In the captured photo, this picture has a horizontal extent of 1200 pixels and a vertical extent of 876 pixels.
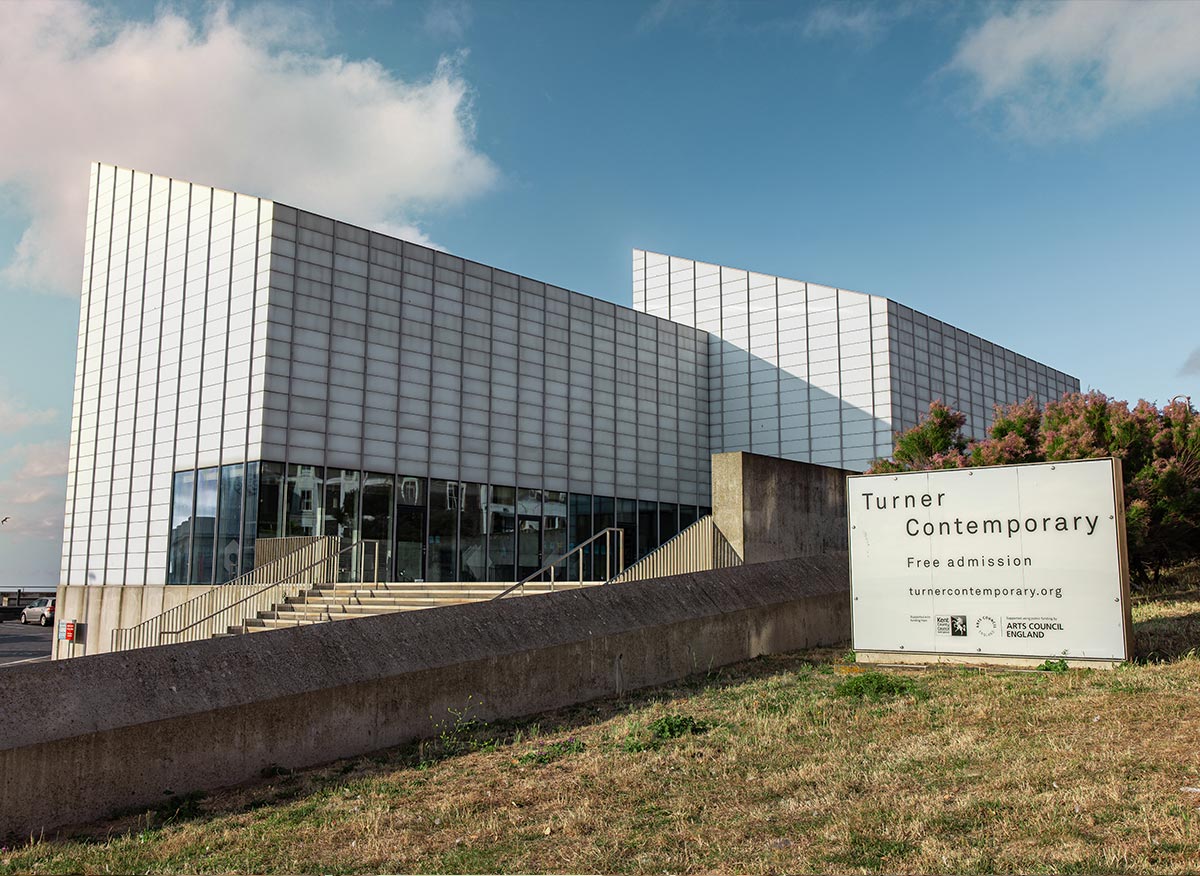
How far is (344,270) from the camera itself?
29672 millimetres

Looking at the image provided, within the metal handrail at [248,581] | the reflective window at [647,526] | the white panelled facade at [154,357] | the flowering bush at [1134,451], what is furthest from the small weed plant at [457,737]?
the reflective window at [647,526]

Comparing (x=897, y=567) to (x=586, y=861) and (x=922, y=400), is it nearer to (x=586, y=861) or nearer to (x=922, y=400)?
(x=586, y=861)

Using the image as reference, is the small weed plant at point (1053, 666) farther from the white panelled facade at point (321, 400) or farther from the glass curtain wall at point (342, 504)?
the white panelled facade at point (321, 400)

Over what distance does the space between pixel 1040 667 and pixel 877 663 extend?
79.7 inches

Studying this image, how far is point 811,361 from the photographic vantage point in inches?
1503

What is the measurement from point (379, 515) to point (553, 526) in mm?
7084

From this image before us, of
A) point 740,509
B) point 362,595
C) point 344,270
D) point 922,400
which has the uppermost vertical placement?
point 344,270

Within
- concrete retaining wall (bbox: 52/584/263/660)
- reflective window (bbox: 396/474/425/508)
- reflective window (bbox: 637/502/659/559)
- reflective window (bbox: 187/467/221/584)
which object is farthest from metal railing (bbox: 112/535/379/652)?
reflective window (bbox: 637/502/659/559)

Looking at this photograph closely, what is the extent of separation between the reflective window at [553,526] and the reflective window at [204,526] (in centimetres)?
1086

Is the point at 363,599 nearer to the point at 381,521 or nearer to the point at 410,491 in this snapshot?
the point at 381,521

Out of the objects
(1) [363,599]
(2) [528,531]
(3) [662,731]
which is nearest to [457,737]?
(3) [662,731]

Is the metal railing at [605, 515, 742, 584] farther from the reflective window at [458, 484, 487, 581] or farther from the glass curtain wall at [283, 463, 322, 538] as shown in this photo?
the reflective window at [458, 484, 487, 581]

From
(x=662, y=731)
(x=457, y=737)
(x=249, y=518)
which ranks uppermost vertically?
(x=249, y=518)

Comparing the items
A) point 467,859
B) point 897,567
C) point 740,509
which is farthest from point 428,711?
point 740,509
